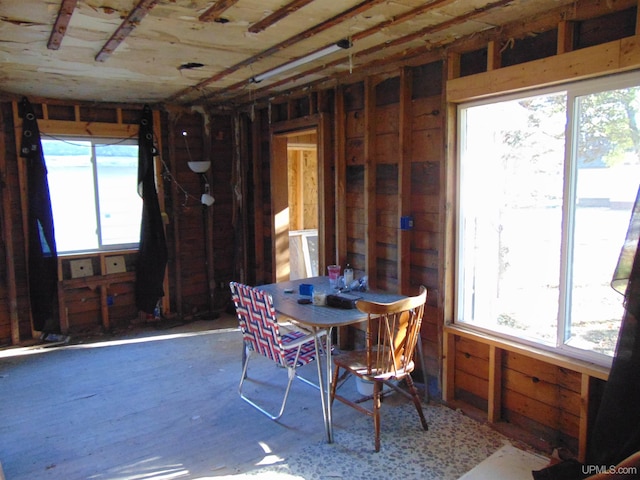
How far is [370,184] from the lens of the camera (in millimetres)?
3736

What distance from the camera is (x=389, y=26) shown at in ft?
8.86

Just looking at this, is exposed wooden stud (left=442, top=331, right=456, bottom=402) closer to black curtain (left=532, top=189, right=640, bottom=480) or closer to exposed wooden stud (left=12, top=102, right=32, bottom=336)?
black curtain (left=532, top=189, right=640, bottom=480)

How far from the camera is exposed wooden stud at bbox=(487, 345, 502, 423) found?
2.89 m

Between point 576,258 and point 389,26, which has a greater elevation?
point 389,26

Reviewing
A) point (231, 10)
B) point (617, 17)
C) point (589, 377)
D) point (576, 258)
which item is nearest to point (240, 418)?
point (589, 377)

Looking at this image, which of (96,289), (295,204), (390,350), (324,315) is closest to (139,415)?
(324,315)

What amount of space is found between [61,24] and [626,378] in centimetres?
344

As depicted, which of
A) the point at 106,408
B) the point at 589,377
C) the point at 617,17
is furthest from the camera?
the point at 106,408

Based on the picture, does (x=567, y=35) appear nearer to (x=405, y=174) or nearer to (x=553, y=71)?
(x=553, y=71)

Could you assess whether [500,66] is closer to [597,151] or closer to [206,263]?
[597,151]

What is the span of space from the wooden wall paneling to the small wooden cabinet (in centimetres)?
289

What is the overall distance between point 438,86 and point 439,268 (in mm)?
1275

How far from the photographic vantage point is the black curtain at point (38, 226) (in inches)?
178

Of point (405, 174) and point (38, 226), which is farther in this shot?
point (38, 226)
